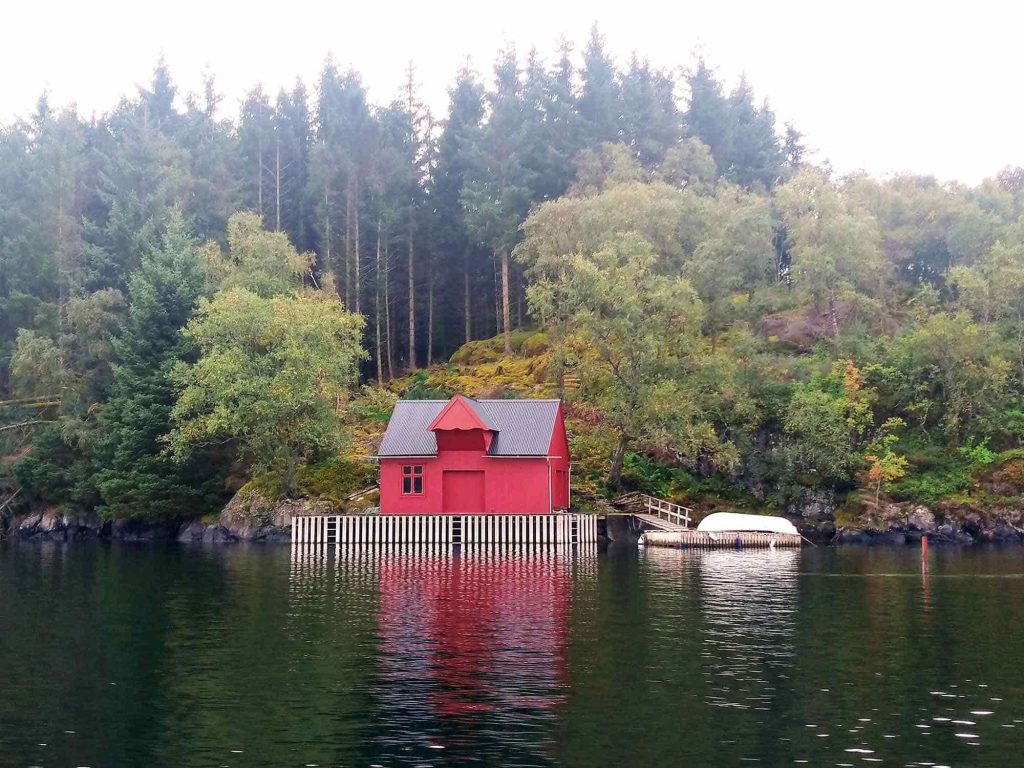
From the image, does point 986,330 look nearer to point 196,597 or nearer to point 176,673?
point 196,597

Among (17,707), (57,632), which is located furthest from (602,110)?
(17,707)

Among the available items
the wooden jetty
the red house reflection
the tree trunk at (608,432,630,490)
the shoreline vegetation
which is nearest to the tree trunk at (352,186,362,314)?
the shoreline vegetation

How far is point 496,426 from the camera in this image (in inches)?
2200

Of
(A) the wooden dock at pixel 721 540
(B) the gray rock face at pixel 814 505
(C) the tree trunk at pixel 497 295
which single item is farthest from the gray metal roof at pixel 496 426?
(C) the tree trunk at pixel 497 295

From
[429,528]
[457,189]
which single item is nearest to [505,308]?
[457,189]

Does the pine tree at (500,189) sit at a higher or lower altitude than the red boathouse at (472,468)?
higher

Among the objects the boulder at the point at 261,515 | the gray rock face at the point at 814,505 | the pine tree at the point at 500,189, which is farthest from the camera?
the pine tree at the point at 500,189

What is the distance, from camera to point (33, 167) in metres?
85.1

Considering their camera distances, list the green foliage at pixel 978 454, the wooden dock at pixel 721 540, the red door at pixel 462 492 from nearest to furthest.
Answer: the wooden dock at pixel 721 540
the red door at pixel 462 492
the green foliage at pixel 978 454

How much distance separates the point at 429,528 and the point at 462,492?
103 inches

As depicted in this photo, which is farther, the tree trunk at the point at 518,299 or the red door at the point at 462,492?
the tree trunk at the point at 518,299

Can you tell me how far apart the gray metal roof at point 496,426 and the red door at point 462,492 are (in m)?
1.59

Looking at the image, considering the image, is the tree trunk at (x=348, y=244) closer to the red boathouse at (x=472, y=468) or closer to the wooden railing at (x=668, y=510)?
the red boathouse at (x=472, y=468)

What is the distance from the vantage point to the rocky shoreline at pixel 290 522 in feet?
180
